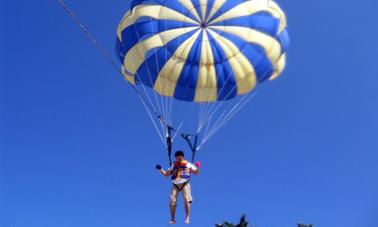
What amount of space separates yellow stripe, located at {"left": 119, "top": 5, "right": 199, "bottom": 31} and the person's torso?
3981 millimetres

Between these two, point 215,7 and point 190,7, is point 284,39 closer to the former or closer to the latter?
point 215,7

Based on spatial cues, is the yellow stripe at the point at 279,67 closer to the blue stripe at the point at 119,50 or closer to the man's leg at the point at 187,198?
the blue stripe at the point at 119,50

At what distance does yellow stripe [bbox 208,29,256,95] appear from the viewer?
11.1 m

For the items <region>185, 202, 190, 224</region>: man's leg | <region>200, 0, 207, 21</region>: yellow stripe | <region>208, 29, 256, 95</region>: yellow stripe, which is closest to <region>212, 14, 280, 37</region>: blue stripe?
<region>200, 0, 207, 21</region>: yellow stripe

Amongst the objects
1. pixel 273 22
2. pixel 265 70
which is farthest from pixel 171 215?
pixel 273 22

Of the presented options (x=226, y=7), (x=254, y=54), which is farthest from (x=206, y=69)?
(x=226, y=7)

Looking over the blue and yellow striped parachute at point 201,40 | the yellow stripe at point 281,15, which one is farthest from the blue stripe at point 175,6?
the yellow stripe at point 281,15

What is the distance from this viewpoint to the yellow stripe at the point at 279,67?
11.6 m

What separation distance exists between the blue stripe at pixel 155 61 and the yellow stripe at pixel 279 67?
7.69ft

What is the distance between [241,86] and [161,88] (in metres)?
2.03

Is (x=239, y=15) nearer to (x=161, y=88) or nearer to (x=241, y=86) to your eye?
(x=241, y=86)

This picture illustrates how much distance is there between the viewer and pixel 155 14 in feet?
36.1

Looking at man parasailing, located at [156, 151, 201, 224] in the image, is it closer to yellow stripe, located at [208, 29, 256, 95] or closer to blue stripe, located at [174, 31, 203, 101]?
blue stripe, located at [174, 31, 203, 101]

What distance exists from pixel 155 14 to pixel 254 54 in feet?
8.63
